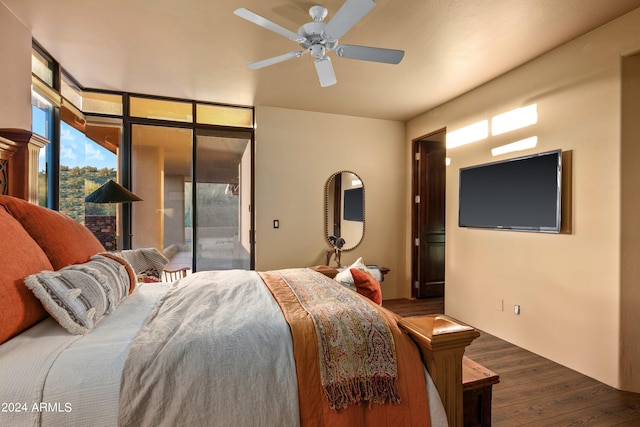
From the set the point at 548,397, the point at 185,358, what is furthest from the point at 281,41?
the point at 548,397

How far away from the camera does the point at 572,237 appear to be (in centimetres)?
248

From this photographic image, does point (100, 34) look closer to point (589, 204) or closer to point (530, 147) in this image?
point (530, 147)

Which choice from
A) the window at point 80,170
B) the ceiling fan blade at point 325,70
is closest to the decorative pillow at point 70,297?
the ceiling fan blade at point 325,70

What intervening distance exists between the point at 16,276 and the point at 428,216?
4.40 m

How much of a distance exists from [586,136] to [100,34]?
3891 mm

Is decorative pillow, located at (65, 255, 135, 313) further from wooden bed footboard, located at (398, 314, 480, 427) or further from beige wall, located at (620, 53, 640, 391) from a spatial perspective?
beige wall, located at (620, 53, 640, 391)

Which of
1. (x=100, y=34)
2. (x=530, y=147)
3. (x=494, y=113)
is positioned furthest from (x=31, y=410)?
(x=494, y=113)

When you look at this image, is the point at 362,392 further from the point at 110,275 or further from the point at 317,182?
the point at 317,182

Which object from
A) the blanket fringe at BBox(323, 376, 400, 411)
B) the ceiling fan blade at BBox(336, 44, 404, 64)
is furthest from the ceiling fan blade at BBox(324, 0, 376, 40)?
the blanket fringe at BBox(323, 376, 400, 411)

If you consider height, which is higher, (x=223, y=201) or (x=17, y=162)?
(x=17, y=162)

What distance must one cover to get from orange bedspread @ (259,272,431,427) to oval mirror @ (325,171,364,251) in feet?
9.75

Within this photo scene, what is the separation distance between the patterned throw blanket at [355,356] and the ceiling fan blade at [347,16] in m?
1.53

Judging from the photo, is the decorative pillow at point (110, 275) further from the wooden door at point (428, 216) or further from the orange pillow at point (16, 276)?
the wooden door at point (428, 216)

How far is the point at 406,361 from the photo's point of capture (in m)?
1.27
